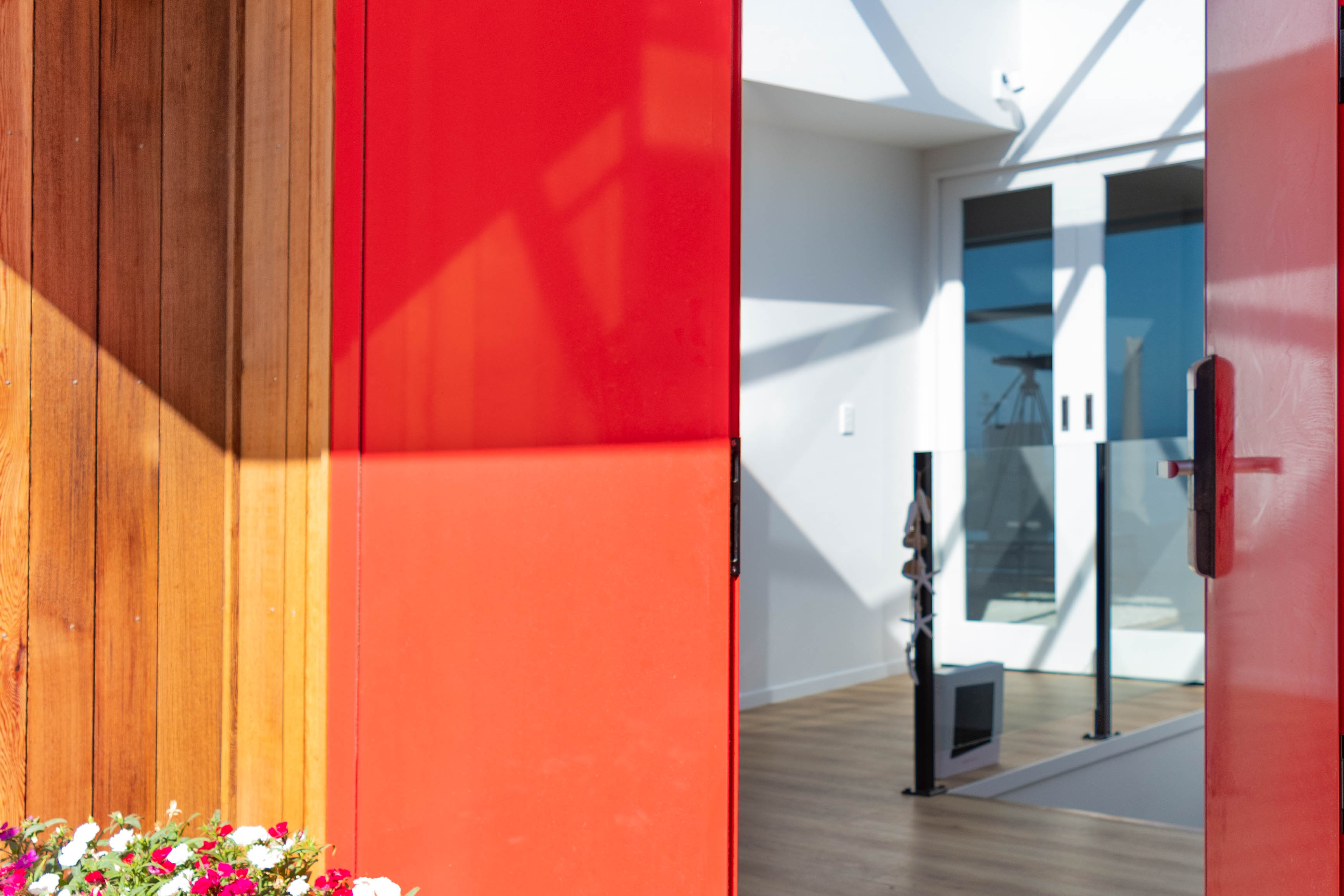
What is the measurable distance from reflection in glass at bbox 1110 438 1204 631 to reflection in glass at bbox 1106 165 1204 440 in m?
1.06

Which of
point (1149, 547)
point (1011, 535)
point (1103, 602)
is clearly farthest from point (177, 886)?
point (1149, 547)

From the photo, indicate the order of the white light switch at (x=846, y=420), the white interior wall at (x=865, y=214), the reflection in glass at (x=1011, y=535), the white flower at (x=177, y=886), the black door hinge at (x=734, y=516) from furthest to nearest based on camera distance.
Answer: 1. the white light switch at (x=846, y=420)
2. the white interior wall at (x=865, y=214)
3. the reflection in glass at (x=1011, y=535)
4. the black door hinge at (x=734, y=516)
5. the white flower at (x=177, y=886)

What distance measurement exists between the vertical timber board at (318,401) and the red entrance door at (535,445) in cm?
2

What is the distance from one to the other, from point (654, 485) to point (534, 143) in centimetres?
53

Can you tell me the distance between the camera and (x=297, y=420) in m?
1.53

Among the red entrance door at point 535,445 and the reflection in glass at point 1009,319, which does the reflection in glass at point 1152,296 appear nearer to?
→ the reflection in glass at point 1009,319

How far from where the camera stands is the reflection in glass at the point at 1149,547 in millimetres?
4363

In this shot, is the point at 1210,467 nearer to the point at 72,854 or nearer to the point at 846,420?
the point at 72,854

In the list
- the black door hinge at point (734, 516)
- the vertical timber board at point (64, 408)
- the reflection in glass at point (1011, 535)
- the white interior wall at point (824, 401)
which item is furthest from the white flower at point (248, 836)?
the white interior wall at point (824, 401)

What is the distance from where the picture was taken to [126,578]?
1.48m

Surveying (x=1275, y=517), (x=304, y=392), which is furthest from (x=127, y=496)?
(x=1275, y=517)

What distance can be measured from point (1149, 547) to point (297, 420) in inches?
146

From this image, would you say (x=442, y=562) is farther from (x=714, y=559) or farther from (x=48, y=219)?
(x=48, y=219)

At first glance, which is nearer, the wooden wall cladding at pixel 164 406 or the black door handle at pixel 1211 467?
the wooden wall cladding at pixel 164 406
